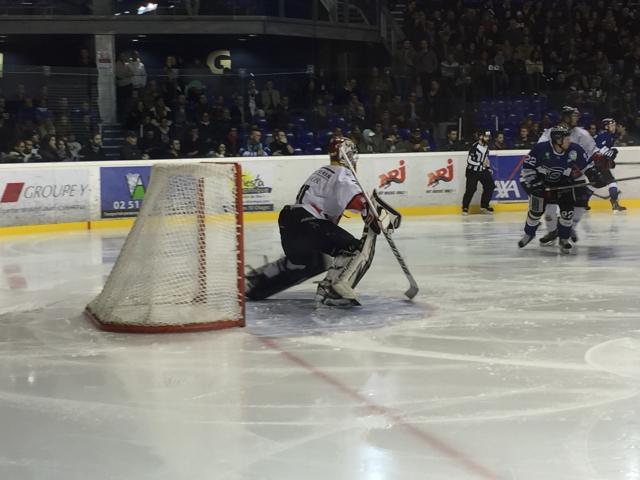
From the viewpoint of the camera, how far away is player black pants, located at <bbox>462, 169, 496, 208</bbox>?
48.3 ft

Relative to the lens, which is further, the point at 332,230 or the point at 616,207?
the point at 616,207

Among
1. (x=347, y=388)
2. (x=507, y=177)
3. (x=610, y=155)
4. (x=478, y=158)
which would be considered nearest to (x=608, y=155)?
(x=610, y=155)

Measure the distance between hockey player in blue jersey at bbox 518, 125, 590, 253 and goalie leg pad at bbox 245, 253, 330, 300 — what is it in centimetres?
361

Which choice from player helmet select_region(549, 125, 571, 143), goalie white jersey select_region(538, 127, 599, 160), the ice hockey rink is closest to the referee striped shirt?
goalie white jersey select_region(538, 127, 599, 160)

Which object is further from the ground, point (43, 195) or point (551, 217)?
point (43, 195)

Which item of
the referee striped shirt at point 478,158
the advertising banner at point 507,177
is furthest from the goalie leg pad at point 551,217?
the advertising banner at point 507,177

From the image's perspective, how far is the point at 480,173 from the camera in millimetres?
14773

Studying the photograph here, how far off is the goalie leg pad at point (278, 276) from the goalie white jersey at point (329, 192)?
36 centimetres

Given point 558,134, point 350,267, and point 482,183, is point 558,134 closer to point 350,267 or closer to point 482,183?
point 350,267

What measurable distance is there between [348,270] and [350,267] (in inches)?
1.0

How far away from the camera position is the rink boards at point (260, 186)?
42.2ft

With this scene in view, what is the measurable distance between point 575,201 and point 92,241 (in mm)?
5973

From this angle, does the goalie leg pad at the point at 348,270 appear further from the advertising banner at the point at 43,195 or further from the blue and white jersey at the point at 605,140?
the blue and white jersey at the point at 605,140

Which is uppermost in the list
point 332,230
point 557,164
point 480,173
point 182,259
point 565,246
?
point 557,164
